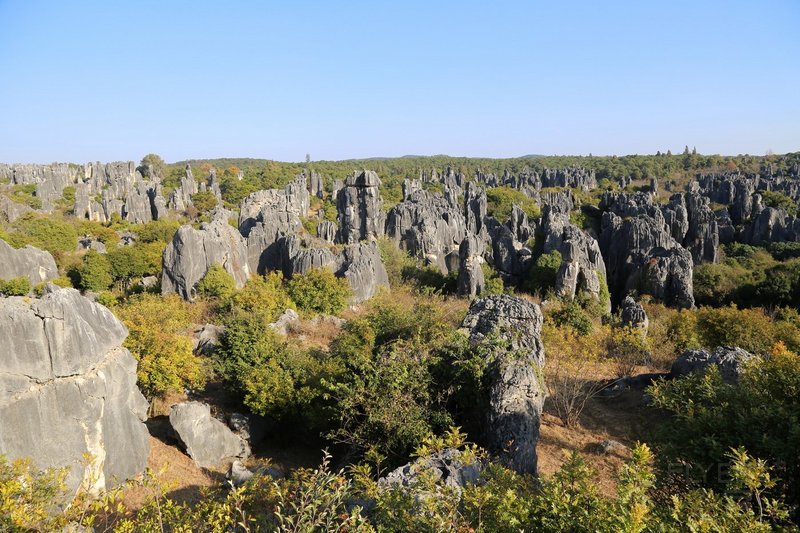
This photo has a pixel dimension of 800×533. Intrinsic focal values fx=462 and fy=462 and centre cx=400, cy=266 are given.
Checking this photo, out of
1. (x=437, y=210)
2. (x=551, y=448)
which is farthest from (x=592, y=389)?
(x=437, y=210)

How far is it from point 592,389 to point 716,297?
82.0 feet

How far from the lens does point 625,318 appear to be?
2303 centimetres

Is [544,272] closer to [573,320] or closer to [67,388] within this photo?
[573,320]

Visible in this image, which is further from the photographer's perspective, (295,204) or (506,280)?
(295,204)

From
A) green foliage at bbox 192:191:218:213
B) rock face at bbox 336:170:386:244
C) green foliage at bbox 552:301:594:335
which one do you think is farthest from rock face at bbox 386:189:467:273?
green foliage at bbox 192:191:218:213

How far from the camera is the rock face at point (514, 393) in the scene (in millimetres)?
9125

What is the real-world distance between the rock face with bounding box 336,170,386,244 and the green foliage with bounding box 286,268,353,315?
21863 millimetres

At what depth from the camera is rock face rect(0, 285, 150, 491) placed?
792 centimetres

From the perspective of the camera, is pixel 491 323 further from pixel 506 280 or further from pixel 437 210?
pixel 437 210

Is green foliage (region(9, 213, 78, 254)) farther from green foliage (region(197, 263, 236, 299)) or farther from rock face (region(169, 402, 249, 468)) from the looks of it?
rock face (region(169, 402, 249, 468))

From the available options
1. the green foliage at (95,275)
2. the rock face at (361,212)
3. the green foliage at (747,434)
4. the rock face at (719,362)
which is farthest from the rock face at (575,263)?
the green foliage at (95,275)

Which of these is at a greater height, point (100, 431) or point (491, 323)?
Answer: point (491, 323)

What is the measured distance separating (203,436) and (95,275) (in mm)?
21929

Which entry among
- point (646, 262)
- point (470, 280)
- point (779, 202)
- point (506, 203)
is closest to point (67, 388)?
point (470, 280)
